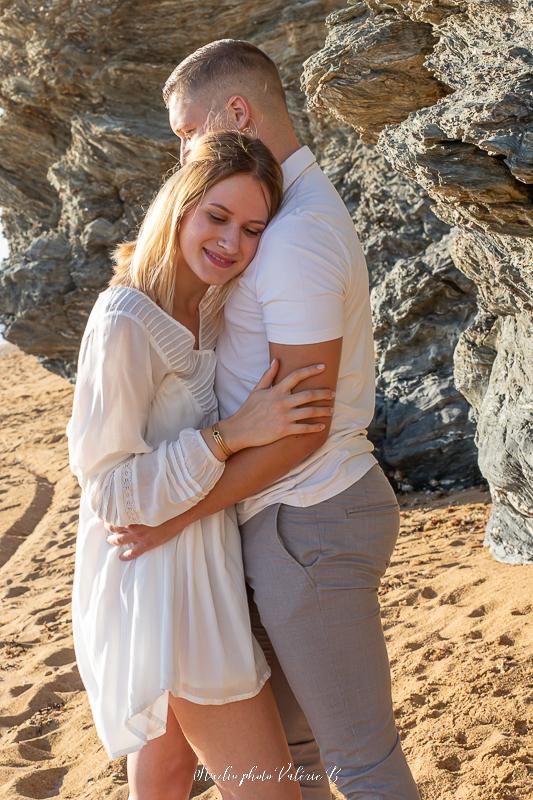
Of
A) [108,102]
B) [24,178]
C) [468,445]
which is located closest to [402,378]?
[468,445]

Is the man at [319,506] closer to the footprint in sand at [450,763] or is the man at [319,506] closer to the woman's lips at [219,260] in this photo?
the woman's lips at [219,260]

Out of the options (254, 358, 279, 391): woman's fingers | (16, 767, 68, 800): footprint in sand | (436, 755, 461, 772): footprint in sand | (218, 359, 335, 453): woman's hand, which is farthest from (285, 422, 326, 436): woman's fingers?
(16, 767, 68, 800): footprint in sand

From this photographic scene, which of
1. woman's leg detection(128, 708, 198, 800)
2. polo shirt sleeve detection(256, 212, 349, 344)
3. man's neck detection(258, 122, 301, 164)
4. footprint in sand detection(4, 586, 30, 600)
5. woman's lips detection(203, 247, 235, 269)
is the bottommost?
footprint in sand detection(4, 586, 30, 600)

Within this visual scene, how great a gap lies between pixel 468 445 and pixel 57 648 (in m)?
3.64

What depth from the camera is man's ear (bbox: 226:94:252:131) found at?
2.82 m

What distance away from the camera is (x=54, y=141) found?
11758 mm

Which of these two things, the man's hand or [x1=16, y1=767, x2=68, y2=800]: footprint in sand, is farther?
[x1=16, y1=767, x2=68, y2=800]: footprint in sand

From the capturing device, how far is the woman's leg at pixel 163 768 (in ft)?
8.22

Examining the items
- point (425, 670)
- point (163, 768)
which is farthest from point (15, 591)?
point (163, 768)

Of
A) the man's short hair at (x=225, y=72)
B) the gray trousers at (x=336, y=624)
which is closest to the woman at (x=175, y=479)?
the gray trousers at (x=336, y=624)

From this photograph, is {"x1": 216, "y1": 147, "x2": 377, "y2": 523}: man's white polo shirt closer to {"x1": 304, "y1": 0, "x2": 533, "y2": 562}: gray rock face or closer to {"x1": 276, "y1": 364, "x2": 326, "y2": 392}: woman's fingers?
{"x1": 276, "y1": 364, "x2": 326, "y2": 392}: woman's fingers

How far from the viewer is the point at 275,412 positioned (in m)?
2.35

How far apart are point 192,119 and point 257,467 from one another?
117cm

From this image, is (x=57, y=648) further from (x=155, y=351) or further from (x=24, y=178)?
(x=24, y=178)
